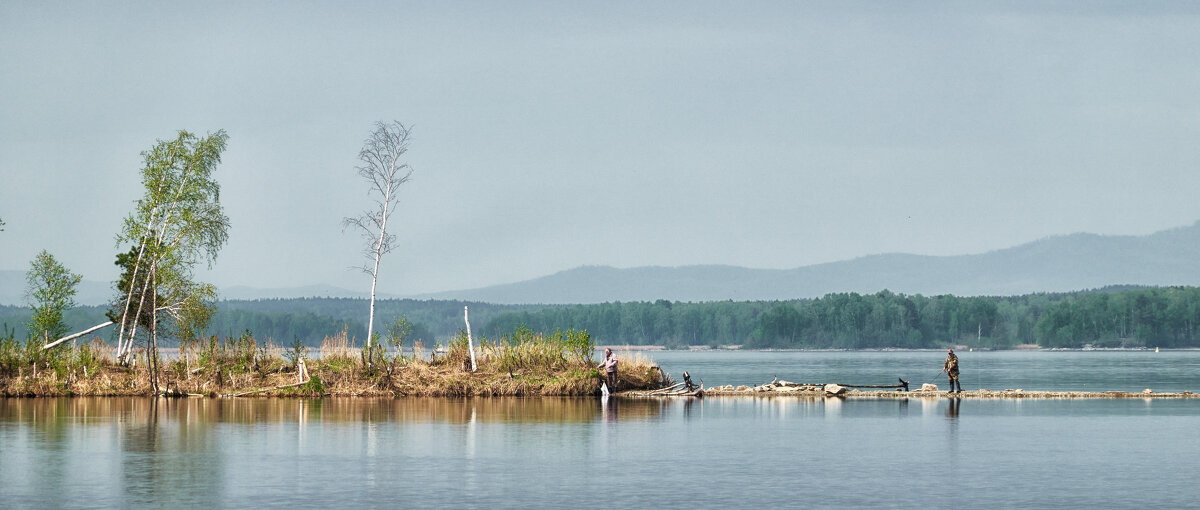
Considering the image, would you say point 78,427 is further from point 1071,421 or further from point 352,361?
point 1071,421

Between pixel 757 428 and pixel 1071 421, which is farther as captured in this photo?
pixel 1071 421

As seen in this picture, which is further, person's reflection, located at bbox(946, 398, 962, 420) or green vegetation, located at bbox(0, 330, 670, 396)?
green vegetation, located at bbox(0, 330, 670, 396)

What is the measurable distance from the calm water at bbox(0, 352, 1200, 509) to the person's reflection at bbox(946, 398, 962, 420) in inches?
2.4

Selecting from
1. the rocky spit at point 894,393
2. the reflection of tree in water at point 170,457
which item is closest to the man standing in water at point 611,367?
the rocky spit at point 894,393

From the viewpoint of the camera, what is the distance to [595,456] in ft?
88.2

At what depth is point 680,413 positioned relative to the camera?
1596 inches

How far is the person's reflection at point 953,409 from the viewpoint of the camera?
38.9m

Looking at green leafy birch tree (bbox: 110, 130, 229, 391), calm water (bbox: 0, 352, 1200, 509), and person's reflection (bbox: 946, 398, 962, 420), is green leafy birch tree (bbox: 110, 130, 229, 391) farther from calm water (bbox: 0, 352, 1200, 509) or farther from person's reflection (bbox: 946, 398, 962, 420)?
person's reflection (bbox: 946, 398, 962, 420)

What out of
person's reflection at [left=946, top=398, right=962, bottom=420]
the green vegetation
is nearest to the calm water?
person's reflection at [left=946, top=398, right=962, bottom=420]

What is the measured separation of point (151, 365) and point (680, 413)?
69.2ft

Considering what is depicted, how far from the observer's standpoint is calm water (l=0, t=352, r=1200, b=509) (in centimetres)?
2089

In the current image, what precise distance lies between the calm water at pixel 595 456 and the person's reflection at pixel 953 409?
6 cm

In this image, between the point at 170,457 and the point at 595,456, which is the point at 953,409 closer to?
the point at 595,456

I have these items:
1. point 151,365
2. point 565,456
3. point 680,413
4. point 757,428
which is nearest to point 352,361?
point 151,365
